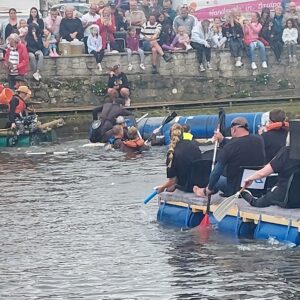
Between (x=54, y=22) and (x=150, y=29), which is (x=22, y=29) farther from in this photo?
(x=150, y=29)

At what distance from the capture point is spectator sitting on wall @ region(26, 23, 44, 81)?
30.2m

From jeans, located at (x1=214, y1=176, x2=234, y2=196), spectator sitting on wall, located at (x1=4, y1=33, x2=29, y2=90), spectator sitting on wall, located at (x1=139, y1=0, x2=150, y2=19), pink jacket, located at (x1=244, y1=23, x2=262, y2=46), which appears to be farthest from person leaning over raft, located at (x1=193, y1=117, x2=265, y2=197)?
spectator sitting on wall, located at (x1=139, y1=0, x2=150, y2=19)

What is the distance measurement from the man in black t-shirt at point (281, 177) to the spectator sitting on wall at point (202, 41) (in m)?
18.3

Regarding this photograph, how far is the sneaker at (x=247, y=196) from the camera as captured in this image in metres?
14.3

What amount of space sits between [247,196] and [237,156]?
631 mm

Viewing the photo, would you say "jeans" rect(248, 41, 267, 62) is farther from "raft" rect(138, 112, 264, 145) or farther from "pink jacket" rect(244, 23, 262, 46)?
"raft" rect(138, 112, 264, 145)

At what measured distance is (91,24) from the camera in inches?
1237

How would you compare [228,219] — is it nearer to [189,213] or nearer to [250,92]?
[189,213]

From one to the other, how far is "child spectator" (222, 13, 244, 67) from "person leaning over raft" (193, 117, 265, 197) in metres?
17.5

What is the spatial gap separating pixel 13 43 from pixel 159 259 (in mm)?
16960

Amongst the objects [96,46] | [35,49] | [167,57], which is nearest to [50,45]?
[35,49]

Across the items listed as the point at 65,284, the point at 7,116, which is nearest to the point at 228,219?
the point at 65,284

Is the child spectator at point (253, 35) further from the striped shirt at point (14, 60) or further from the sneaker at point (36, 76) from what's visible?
the striped shirt at point (14, 60)

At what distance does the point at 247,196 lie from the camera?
14.4 meters
